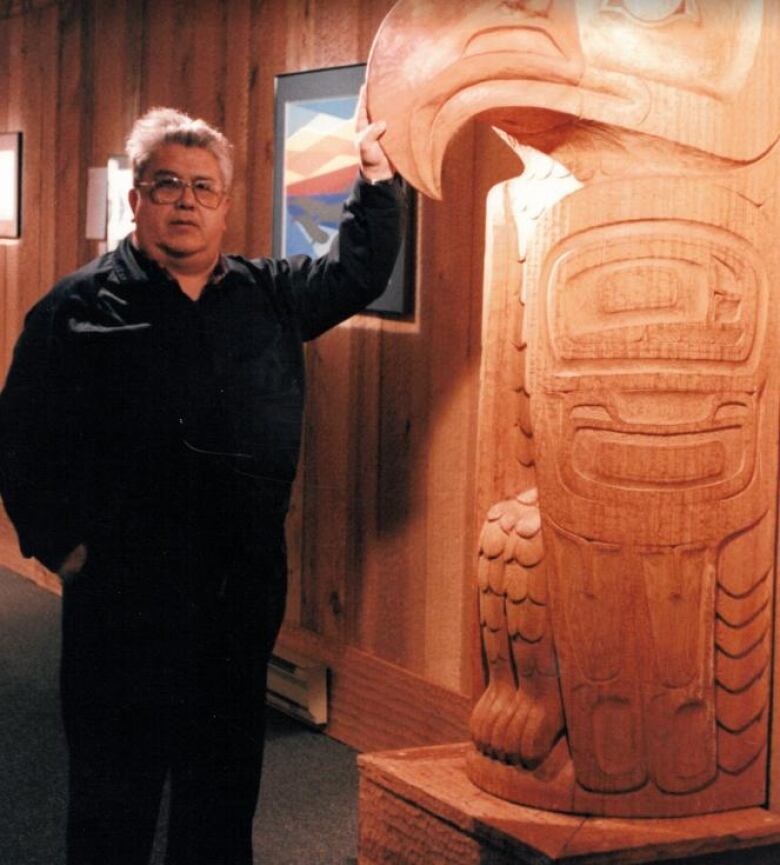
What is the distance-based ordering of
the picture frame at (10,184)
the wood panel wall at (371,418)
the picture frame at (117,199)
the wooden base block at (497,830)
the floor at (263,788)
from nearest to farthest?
the wooden base block at (497,830) → the floor at (263,788) → the wood panel wall at (371,418) → the picture frame at (117,199) → the picture frame at (10,184)

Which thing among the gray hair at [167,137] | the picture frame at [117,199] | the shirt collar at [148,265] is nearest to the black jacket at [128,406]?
the shirt collar at [148,265]

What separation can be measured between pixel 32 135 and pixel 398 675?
3.02 metres

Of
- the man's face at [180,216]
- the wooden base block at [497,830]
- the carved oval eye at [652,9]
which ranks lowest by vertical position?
the wooden base block at [497,830]

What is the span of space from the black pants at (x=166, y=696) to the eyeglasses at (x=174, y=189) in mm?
545

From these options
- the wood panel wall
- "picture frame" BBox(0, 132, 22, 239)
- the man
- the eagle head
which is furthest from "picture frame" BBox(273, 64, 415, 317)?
"picture frame" BBox(0, 132, 22, 239)

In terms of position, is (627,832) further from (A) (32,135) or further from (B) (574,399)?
(A) (32,135)

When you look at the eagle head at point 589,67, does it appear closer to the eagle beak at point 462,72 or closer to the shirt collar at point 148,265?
the eagle beak at point 462,72

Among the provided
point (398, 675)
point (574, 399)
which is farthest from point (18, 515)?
point (398, 675)

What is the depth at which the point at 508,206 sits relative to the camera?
7.52ft

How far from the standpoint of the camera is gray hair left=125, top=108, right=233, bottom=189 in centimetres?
229

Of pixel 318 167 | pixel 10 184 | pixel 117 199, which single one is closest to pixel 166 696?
pixel 318 167

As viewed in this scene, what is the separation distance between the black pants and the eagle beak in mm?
691

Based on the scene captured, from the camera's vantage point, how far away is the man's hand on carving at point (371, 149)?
222 cm

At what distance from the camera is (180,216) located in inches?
89.4
